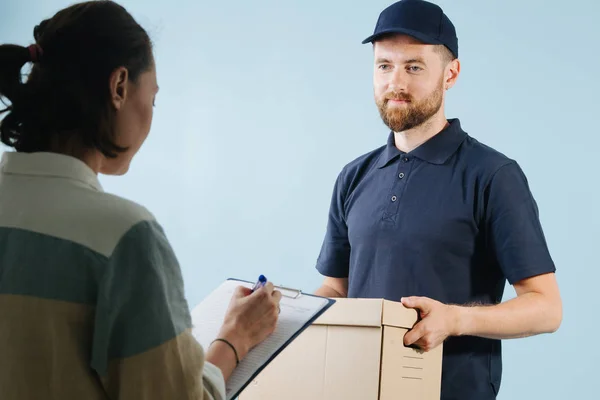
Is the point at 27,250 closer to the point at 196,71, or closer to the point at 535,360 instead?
the point at 535,360

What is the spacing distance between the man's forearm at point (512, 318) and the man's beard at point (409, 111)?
45 cm

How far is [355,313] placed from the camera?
129 centimetres

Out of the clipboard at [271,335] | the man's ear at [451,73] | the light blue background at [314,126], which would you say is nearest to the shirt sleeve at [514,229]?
the man's ear at [451,73]

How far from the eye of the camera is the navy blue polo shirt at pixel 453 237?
140 cm

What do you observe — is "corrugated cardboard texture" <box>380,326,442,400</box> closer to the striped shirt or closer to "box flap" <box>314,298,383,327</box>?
"box flap" <box>314,298,383,327</box>

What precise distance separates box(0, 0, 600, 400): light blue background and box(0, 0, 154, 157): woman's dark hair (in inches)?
77.7

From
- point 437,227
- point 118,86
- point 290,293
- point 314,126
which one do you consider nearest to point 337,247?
point 437,227

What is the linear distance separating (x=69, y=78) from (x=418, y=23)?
96 cm

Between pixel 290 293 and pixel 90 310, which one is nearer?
pixel 90 310

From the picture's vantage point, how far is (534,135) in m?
2.58

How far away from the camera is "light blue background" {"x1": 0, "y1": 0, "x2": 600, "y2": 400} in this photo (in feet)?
8.14

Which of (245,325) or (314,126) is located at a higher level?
(314,126)

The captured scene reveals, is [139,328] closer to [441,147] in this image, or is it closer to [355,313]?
[355,313]

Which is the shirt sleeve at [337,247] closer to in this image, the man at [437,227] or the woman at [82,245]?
the man at [437,227]
